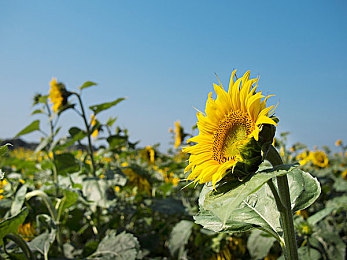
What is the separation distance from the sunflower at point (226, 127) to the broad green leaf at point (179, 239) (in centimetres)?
108

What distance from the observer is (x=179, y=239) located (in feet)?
6.38

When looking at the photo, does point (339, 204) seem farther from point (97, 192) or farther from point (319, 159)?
point (319, 159)

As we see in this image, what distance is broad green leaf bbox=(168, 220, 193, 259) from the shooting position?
1.93 metres

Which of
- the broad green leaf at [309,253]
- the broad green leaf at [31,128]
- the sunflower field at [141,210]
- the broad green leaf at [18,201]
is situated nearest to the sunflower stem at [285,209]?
the sunflower field at [141,210]

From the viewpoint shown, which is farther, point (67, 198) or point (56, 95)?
point (56, 95)

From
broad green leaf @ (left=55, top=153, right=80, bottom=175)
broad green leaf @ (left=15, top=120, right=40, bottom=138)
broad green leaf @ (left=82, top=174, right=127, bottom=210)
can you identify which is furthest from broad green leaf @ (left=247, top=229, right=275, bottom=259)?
broad green leaf @ (left=15, top=120, right=40, bottom=138)

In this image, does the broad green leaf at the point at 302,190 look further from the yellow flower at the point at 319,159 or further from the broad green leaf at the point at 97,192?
the yellow flower at the point at 319,159

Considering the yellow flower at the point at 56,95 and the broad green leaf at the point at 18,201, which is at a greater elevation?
the yellow flower at the point at 56,95

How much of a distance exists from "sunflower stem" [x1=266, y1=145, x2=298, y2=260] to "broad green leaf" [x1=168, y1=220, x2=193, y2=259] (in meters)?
1.11

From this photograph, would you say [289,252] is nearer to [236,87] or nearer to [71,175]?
[236,87]

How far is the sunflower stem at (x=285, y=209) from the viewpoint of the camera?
2.63ft

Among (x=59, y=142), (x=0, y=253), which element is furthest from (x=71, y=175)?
(x=0, y=253)

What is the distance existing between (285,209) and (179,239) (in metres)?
1.19

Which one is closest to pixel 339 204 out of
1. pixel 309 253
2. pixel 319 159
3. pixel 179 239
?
pixel 309 253
